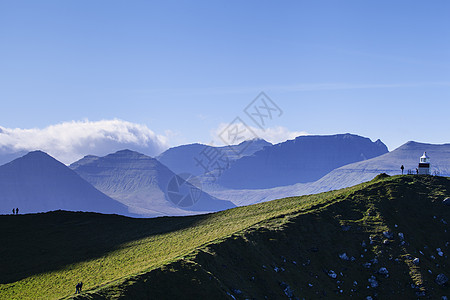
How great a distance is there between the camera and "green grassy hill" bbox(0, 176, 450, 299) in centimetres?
7506

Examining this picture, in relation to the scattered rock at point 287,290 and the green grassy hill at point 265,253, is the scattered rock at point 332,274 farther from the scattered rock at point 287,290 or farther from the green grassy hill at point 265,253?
the scattered rock at point 287,290

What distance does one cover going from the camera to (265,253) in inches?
3413

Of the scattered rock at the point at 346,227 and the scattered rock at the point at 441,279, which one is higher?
the scattered rock at the point at 346,227

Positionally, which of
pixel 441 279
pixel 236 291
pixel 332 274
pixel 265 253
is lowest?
pixel 441 279

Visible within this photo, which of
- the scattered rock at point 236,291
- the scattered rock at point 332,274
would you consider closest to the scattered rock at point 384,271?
the scattered rock at point 332,274

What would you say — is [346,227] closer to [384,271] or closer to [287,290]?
[384,271]

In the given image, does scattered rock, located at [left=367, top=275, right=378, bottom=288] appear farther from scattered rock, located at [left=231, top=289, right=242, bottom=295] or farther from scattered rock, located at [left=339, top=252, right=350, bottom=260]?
scattered rock, located at [left=231, top=289, right=242, bottom=295]

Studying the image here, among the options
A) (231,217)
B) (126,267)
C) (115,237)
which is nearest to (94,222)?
(115,237)

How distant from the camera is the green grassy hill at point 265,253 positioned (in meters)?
75.1

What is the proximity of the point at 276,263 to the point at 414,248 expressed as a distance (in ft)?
99.5

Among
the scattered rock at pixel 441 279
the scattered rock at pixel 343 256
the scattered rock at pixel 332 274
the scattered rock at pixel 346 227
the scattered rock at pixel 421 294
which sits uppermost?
the scattered rock at pixel 346 227

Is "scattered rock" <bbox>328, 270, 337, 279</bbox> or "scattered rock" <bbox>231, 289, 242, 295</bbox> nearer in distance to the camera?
"scattered rock" <bbox>231, 289, 242, 295</bbox>

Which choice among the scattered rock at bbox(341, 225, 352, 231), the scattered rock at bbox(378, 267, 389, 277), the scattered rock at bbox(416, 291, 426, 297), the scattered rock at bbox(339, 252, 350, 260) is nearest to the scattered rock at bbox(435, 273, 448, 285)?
the scattered rock at bbox(416, 291, 426, 297)

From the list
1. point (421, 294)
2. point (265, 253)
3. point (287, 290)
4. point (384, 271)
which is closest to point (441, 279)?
point (421, 294)
